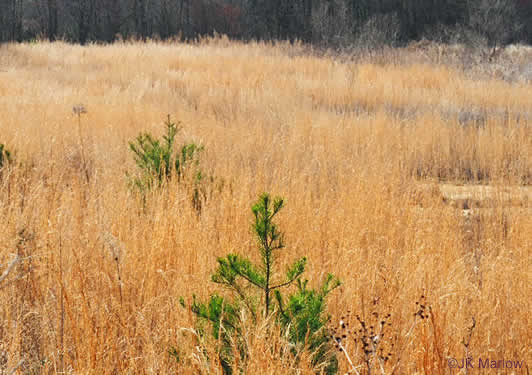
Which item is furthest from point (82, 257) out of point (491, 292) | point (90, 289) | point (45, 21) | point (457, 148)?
point (45, 21)

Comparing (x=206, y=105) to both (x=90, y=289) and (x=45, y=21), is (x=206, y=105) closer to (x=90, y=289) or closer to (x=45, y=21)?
(x=90, y=289)

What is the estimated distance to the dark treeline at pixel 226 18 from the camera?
87.6 ft

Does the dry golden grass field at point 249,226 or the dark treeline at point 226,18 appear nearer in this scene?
the dry golden grass field at point 249,226

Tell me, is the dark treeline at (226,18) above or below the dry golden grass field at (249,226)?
above

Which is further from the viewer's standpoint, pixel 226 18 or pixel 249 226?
pixel 226 18

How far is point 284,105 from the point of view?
28.2 feet

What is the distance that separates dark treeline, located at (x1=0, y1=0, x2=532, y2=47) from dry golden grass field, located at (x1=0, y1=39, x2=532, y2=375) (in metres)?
18.1

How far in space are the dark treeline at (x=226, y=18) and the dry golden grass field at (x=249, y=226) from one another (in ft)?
59.4

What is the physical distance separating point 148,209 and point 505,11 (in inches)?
898

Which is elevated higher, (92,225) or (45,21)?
(45,21)

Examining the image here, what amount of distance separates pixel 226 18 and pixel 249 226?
2888cm

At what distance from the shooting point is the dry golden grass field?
241cm

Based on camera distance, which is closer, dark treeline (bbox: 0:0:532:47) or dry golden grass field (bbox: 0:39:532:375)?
dry golden grass field (bbox: 0:39:532:375)

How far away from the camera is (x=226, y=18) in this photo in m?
30.6
